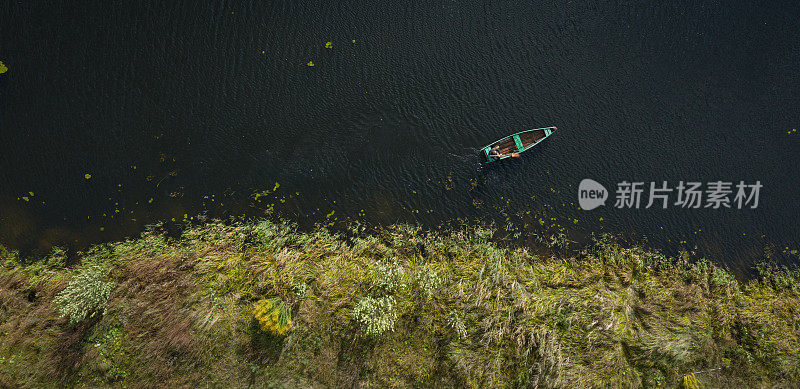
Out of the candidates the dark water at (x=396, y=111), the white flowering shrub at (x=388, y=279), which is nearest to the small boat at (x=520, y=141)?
the dark water at (x=396, y=111)

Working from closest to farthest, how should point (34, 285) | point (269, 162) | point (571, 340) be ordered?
point (571, 340), point (34, 285), point (269, 162)

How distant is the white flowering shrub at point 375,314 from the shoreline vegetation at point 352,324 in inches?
1.6

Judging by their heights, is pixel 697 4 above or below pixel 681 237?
above

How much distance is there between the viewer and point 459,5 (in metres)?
13.0

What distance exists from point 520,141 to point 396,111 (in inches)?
181

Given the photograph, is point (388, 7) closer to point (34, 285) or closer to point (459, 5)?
point (459, 5)

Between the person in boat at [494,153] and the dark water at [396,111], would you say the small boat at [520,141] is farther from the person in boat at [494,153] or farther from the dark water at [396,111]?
the dark water at [396,111]

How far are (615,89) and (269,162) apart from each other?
12954 millimetres

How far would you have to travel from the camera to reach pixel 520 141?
12367 mm

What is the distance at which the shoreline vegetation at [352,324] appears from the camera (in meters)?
10.4

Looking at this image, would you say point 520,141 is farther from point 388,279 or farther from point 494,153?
point 388,279

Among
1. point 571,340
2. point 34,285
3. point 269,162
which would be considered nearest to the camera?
point 571,340

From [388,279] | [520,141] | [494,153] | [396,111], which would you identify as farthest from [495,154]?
[388,279]

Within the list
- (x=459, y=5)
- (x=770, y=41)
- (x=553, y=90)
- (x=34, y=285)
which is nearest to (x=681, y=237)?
(x=553, y=90)
